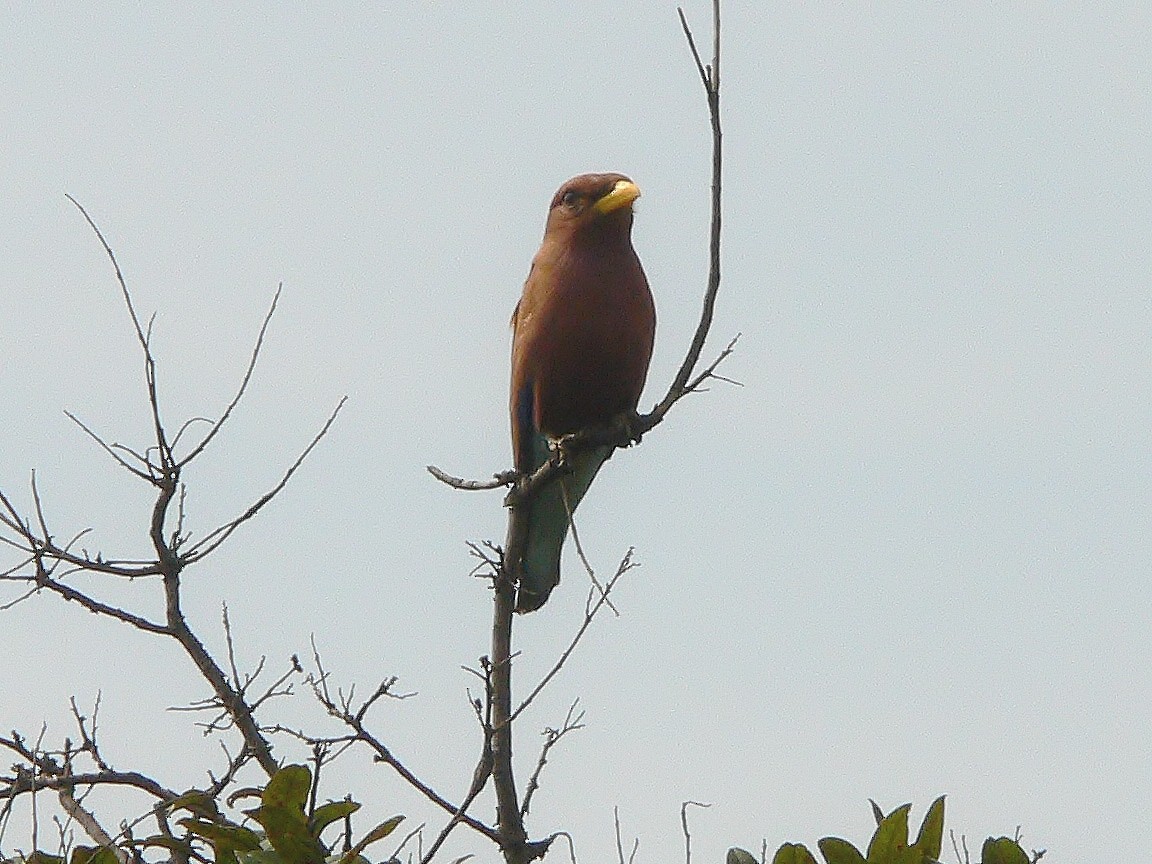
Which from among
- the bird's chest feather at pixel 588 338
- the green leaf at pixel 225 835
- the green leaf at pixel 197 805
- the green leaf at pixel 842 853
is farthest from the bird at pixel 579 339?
the green leaf at pixel 842 853

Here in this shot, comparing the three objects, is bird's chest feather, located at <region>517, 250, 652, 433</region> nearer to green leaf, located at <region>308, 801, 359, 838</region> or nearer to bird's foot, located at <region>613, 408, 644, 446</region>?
bird's foot, located at <region>613, 408, 644, 446</region>

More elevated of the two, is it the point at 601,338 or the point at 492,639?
the point at 601,338

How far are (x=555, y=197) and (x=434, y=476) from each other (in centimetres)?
137

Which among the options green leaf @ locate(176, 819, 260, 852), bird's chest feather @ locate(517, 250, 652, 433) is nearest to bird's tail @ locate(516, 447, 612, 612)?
bird's chest feather @ locate(517, 250, 652, 433)

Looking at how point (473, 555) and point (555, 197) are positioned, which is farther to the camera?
point (555, 197)

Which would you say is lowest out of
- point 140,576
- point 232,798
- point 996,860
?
point 996,860

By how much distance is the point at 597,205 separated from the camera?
5.78 m

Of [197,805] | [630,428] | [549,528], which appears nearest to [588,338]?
[630,428]

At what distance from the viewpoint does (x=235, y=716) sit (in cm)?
425

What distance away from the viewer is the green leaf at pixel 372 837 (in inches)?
128

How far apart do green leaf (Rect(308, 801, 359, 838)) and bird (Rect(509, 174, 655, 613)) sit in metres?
2.15

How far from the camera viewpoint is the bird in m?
5.68

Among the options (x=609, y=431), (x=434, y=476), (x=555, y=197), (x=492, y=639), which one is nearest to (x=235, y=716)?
(x=492, y=639)

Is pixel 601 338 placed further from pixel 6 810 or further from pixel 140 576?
pixel 6 810
